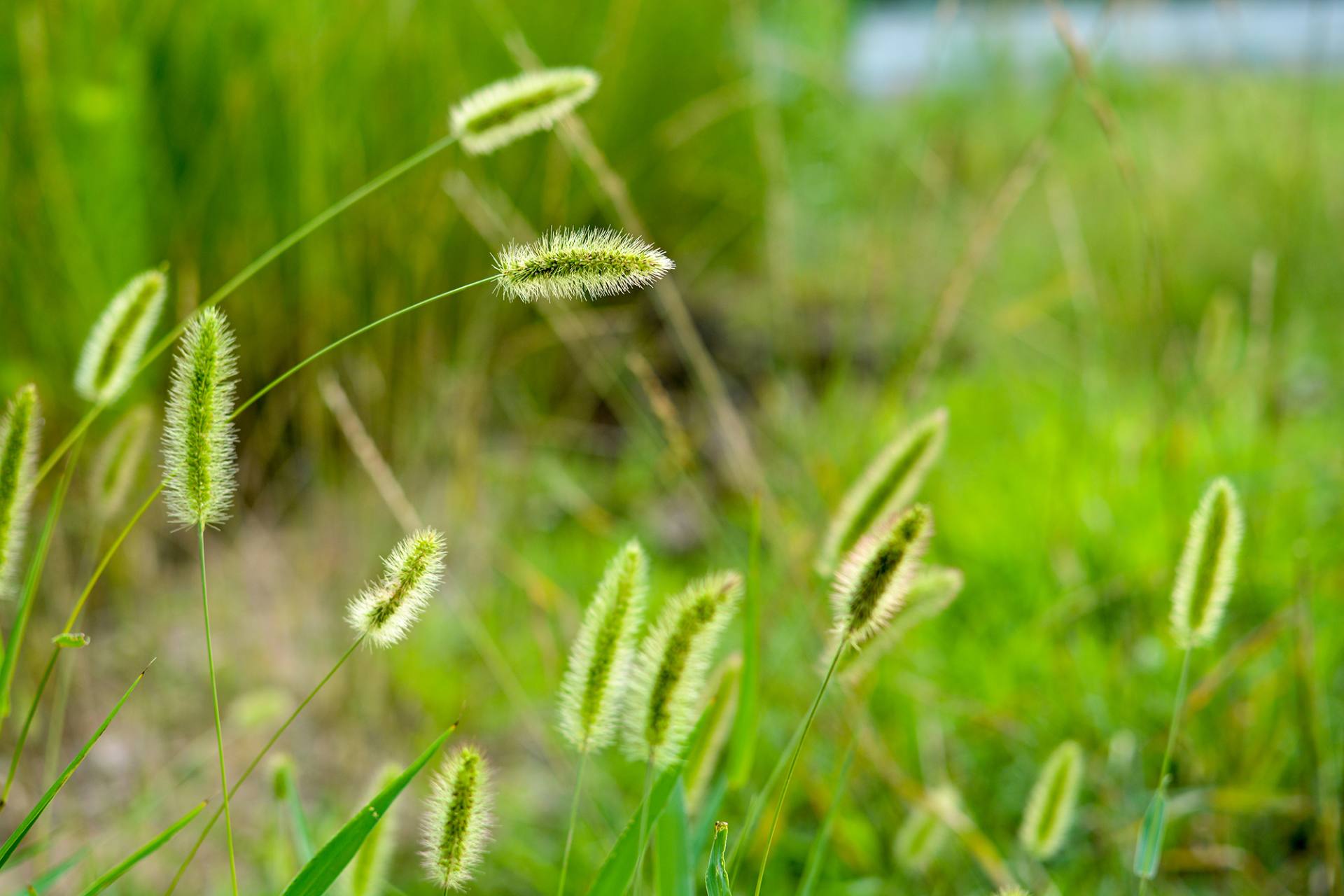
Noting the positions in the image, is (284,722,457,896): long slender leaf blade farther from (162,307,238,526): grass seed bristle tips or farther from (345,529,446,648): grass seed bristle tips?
(162,307,238,526): grass seed bristle tips

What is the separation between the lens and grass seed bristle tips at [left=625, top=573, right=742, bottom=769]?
2.18ft

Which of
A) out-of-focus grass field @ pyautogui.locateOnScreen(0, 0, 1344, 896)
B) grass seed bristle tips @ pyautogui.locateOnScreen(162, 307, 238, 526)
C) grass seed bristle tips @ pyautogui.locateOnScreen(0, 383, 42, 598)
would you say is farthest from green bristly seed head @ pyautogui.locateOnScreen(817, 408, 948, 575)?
grass seed bristle tips @ pyautogui.locateOnScreen(0, 383, 42, 598)

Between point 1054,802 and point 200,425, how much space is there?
2.30 ft

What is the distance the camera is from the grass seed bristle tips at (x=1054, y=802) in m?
0.86

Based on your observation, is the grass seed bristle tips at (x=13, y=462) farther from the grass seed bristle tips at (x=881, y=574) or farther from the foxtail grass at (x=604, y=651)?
the grass seed bristle tips at (x=881, y=574)

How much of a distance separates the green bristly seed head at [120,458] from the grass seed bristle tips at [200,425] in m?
0.39

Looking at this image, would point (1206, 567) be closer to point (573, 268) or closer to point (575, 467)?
point (573, 268)

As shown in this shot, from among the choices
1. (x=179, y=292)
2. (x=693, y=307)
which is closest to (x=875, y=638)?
(x=179, y=292)

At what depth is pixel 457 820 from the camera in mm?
Result: 612

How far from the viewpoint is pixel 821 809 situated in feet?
4.63

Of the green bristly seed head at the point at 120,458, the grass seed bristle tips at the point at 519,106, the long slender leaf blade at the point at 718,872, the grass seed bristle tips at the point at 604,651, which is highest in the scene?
the grass seed bristle tips at the point at 519,106

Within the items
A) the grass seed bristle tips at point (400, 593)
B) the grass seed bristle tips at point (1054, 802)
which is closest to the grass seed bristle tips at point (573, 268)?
the grass seed bristle tips at point (400, 593)

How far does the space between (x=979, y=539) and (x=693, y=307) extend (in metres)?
1.67

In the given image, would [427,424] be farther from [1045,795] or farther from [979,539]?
[1045,795]
